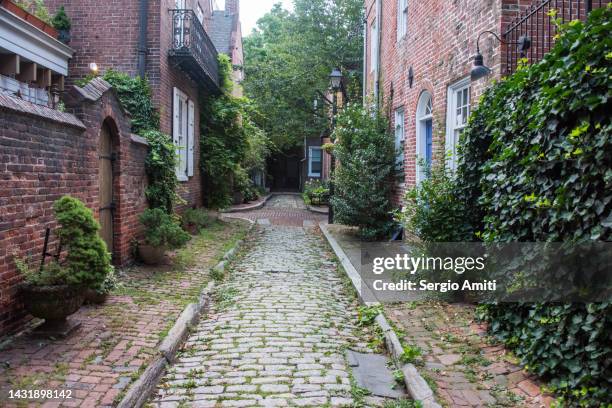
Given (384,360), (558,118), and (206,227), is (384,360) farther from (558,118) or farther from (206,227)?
(206,227)

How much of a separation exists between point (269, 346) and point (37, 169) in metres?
3.05

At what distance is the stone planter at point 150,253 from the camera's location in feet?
28.6

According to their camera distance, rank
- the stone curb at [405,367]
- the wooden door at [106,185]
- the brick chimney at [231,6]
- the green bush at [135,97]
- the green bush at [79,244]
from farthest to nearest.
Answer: the brick chimney at [231,6]
the green bush at [135,97]
the wooden door at [106,185]
the green bush at [79,244]
the stone curb at [405,367]

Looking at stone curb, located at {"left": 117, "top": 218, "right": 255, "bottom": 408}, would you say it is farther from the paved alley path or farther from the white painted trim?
the white painted trim

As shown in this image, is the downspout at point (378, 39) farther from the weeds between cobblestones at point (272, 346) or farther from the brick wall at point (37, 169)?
the brick wall at point (37, 169)

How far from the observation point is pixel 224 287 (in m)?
7.98

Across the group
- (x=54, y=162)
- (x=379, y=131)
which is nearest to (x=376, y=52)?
(x=379, y=131)

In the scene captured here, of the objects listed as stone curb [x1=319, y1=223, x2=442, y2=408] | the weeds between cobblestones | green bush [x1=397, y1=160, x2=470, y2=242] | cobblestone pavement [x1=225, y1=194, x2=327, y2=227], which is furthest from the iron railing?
cobblestone pavement [x1=225, y1=194, x2=327, y2=227]

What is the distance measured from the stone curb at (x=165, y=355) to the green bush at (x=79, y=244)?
95 cm

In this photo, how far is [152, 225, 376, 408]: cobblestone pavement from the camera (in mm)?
4184

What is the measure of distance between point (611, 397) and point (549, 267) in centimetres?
108

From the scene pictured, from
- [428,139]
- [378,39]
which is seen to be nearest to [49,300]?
[428,139]

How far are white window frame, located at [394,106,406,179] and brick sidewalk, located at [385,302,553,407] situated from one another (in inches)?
240

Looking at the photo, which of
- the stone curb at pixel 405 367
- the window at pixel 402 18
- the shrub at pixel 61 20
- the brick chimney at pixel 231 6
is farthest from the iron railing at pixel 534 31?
the brick chimney at pixel 231 6
